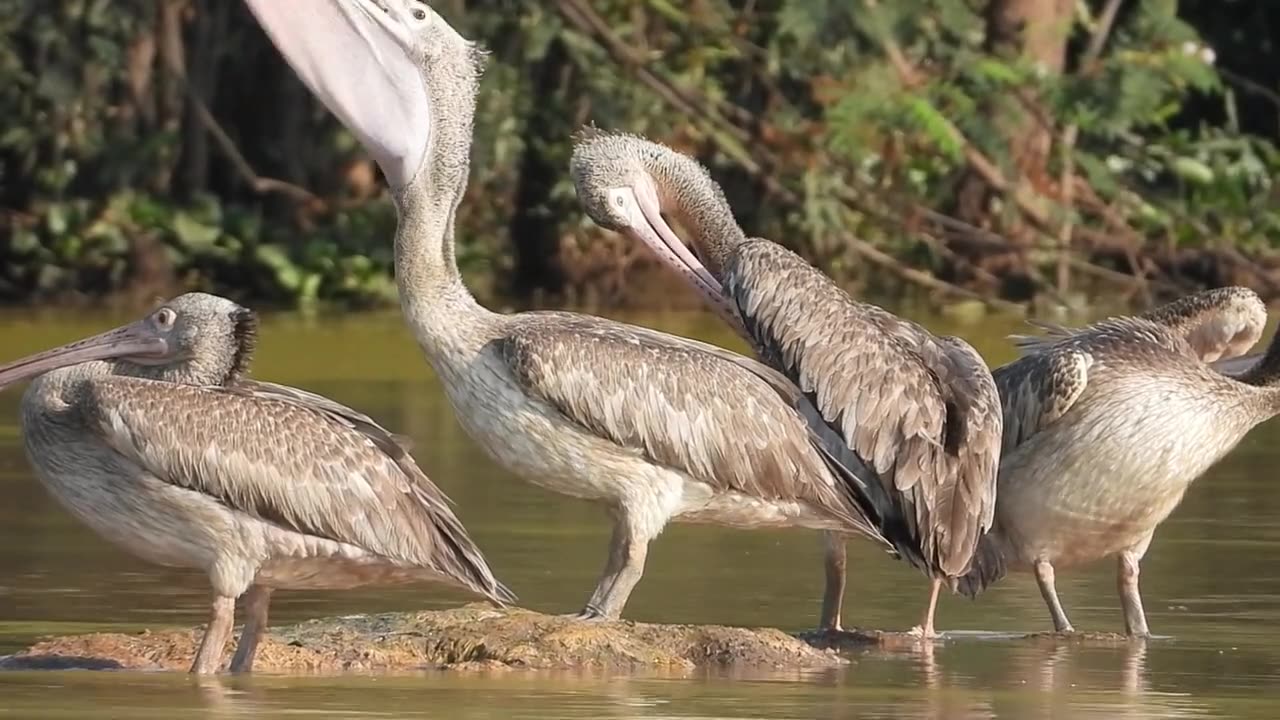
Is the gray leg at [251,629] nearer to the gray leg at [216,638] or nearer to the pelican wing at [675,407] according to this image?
the gray leg at [216,638]

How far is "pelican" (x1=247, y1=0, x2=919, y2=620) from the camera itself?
28.6 feet

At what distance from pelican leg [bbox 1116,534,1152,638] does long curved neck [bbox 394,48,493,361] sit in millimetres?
2034

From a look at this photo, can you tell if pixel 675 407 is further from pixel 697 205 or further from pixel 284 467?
pixel 697 205

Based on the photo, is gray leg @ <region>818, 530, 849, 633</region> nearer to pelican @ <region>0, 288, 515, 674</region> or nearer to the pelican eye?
pelican @ <region>0, 288, 515, 674</region>

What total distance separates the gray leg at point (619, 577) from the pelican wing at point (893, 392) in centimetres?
77

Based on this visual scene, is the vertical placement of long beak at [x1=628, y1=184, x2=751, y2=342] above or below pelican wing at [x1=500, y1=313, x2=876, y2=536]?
above

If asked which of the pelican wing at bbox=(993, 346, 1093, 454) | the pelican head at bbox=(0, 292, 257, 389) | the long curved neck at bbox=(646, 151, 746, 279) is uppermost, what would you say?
the long curved neck at bbox=(646, 151, 746, 279)

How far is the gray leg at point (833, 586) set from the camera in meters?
8.95

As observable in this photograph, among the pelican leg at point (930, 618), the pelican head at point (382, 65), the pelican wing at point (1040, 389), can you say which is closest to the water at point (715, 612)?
the pelican leg at point (930, 618)

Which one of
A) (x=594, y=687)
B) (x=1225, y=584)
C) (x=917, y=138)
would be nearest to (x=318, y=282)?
(x=917, y=138)

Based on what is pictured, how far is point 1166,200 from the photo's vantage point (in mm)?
22641

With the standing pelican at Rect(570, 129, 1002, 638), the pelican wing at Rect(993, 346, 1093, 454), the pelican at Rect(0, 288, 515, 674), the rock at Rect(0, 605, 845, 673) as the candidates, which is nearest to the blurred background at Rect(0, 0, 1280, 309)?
the pelican wing at Rect(993, 346, 1093, 454)

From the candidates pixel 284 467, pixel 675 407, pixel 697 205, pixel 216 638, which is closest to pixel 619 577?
pixel 675 407

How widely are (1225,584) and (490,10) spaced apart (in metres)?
13.0
